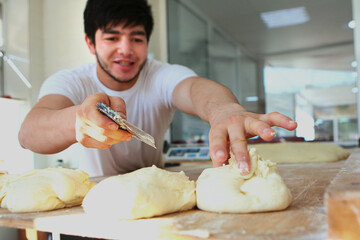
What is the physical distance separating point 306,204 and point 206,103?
0.50 meters

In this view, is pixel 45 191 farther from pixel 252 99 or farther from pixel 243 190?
pixel 252 99

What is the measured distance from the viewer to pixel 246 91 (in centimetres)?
364

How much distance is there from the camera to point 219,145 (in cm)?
73

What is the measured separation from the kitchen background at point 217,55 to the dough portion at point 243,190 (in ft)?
8.38

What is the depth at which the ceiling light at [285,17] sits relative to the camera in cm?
331

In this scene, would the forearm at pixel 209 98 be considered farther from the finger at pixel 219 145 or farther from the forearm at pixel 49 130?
the forearm at pixel 49 130

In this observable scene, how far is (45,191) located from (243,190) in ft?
1.58

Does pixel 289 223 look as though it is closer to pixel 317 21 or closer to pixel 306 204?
pixel 306 204

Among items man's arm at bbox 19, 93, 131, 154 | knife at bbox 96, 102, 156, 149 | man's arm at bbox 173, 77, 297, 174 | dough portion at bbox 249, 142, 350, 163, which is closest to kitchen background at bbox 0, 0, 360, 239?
dough portion at bbox 249, 142, 350, 163

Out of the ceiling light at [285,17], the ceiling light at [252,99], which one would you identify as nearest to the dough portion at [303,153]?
the ceiling light at [252,99]

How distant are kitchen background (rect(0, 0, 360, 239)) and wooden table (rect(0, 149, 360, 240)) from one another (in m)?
2.52

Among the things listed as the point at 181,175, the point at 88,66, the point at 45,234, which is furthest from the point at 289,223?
the point at 88,66

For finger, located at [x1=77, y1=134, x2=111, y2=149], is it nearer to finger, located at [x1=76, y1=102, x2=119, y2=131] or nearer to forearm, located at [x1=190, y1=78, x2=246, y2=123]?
finger, located at [x1=76, y1=102, x2=119, y2=131]

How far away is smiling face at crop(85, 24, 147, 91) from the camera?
133 cm
